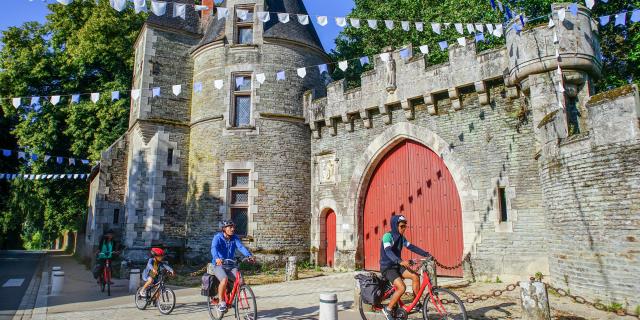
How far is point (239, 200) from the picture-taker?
14.4 m

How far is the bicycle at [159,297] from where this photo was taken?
768 centimetres

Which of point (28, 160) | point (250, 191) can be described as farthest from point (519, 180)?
point (28, 160)

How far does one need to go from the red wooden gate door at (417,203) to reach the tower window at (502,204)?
1182mm

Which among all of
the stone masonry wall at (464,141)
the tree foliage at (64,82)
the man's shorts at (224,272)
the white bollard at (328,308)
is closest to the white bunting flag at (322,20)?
the stone masonry wall at (464,141)

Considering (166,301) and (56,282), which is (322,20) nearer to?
(166,301)

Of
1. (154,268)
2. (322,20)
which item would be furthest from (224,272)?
(322,20)

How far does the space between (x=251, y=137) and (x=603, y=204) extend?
1015cm

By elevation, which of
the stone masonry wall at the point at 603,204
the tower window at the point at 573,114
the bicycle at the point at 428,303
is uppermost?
the tower window at the point at 573,114

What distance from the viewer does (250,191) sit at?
14188mm

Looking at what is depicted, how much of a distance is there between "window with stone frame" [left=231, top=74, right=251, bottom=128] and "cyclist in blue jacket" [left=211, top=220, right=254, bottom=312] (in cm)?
816

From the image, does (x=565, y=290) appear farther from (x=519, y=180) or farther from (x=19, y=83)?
(x=19, y=83)

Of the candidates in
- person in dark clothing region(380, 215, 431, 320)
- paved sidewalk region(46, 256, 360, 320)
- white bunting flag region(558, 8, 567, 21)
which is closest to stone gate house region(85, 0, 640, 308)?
white bunting flag region(558, 8, 567, 21)

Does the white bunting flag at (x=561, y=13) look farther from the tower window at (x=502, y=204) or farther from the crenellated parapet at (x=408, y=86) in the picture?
the tower window at (x=502, y=204)

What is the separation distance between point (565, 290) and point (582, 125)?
3.53 metres
